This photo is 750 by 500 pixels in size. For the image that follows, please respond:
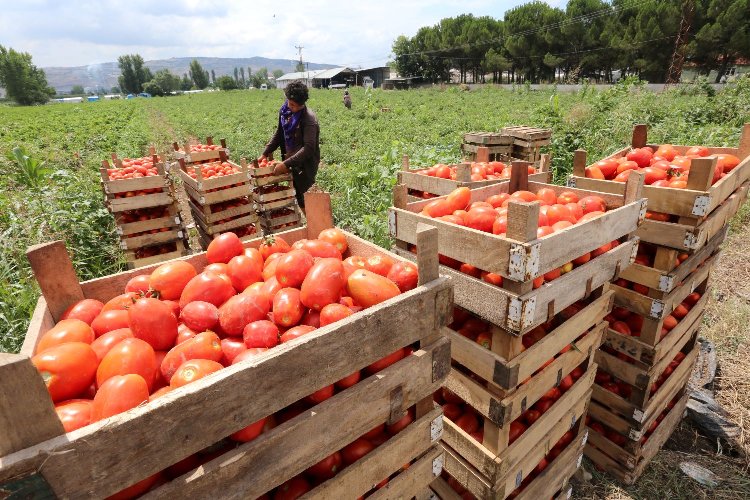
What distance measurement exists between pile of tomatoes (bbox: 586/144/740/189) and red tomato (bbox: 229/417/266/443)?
3.29m

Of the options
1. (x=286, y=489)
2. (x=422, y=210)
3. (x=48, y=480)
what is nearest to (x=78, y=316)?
(x=48, y=480)

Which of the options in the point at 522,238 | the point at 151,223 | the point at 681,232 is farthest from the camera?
the point at 151,223

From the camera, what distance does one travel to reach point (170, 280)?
201 centimetres

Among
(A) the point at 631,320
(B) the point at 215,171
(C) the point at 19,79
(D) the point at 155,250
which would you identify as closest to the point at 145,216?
(D) the point at 155,250

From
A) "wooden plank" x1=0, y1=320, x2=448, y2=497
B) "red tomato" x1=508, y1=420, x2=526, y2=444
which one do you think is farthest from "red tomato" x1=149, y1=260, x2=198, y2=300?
"red tomato" x1=508, y1=420, x2=526, y2=444

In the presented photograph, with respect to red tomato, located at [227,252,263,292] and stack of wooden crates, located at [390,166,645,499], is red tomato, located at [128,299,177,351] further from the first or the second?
stack of wooden crates, located at [390,166,645,499]

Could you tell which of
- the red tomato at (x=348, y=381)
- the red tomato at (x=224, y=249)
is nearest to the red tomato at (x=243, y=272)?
the red tomato at (x=224, y=249)

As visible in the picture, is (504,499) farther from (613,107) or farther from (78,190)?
(613,107)

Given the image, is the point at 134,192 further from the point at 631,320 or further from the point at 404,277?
the point at 631,320

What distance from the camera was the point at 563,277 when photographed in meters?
2.29

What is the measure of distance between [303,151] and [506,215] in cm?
485

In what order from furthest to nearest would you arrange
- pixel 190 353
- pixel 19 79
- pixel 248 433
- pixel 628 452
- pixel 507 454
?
pixel 19 79, pixel 628 452, pixel 507 454, pixel 190 353, pixel 248 433

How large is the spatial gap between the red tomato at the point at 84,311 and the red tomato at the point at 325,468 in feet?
3.96

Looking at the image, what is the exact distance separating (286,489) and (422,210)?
1883 mm
